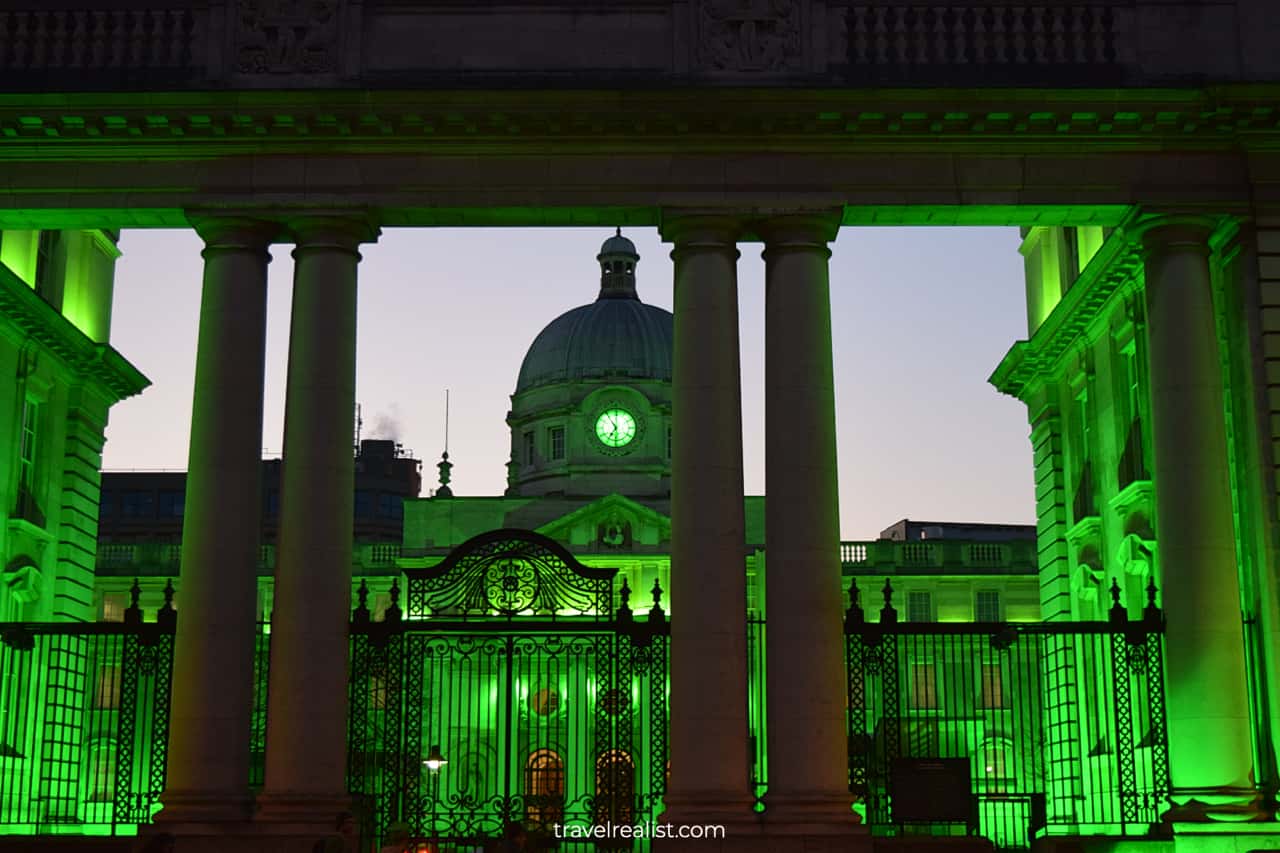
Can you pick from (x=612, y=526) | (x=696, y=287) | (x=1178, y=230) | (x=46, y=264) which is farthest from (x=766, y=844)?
(x=612, y=526)

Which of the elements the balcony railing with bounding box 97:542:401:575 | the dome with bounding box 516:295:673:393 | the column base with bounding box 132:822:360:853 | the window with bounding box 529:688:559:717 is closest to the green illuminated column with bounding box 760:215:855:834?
the column base with bounding box 132:822:360:853

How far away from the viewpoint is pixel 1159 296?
1177 inches

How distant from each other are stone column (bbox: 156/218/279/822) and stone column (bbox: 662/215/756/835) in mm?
6744

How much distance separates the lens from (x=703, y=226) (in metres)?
29.8

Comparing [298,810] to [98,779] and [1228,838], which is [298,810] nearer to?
[1228,838]

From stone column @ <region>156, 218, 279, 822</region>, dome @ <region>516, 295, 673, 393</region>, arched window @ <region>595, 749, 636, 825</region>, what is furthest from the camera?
dome @ <region>516, 295, 673, 393</region>

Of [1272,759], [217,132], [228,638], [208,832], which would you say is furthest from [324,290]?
[1272,759]

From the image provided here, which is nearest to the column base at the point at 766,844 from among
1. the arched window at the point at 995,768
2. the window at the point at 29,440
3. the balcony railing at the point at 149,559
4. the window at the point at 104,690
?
the arched window at the point at 995,768

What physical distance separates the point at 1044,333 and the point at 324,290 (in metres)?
18.7

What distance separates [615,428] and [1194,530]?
3411 inches

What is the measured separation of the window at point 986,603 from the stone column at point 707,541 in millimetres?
71594

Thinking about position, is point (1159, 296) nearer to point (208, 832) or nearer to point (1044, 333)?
point (1044, 333)

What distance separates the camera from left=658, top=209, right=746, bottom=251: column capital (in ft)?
97.5

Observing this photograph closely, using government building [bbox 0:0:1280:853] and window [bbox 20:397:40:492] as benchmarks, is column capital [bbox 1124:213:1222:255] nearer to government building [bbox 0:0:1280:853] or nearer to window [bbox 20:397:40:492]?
government building [bbox 0:0:1280:853]
